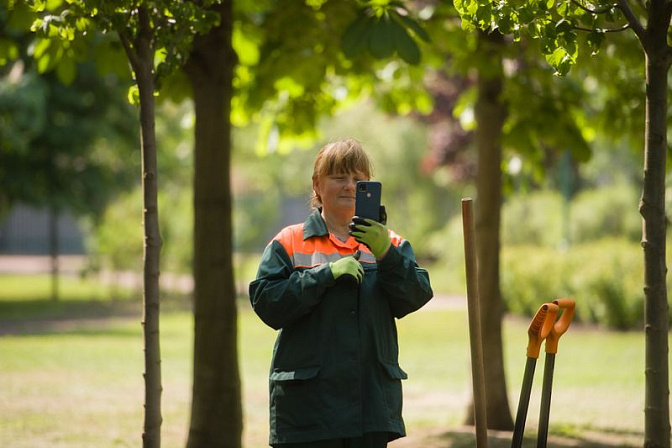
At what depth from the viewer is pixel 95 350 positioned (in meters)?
15.2

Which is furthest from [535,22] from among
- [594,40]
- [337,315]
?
[337,315]

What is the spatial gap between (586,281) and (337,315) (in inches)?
584

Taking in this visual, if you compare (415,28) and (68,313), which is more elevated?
(415,28)

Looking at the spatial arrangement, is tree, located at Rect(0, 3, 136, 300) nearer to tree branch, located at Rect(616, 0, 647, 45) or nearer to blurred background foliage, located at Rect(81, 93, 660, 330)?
blurred background foliage, located at Rect(81, 93, 660, 330)

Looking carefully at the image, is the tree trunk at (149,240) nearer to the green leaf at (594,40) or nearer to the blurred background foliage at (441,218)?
the green leaf at (594,40)

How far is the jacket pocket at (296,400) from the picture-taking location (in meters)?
3.80

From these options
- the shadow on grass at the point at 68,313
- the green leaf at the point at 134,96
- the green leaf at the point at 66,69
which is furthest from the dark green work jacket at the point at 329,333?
the shadow on grass at the point at 68,313

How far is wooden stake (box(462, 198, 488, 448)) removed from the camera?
3.90 meters

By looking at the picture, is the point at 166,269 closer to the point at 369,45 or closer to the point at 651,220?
the point at 369,45

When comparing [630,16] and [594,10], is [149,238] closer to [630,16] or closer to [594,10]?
[594,10]

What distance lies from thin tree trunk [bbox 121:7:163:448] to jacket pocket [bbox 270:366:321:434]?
95cm

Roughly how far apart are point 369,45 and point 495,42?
2.00 meters

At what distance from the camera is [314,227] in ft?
12.9

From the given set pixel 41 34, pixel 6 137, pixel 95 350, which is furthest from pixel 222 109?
pixel 6 137
